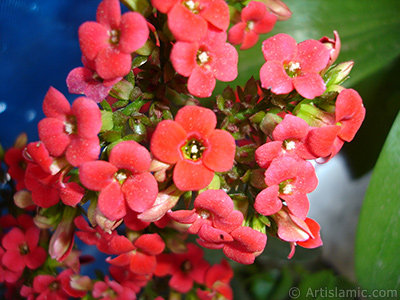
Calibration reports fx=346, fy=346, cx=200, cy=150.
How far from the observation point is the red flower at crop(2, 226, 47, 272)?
0.58m

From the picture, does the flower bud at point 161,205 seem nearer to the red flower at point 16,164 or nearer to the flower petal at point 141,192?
the flower petal at point 141,192

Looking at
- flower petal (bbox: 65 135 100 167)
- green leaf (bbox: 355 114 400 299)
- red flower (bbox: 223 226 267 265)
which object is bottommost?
green leaf (bbox: 355 114 400 299)

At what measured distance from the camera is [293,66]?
0.43m

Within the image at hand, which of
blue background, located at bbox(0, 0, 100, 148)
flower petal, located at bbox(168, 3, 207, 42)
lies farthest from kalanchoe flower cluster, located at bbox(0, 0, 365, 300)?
blue background, located at bbox(0, 0, 100, 148)

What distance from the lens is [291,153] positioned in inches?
15.7

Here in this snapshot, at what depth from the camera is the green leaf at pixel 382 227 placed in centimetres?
53

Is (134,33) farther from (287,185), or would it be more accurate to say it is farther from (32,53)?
A: (32,53)

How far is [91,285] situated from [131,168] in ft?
1.13

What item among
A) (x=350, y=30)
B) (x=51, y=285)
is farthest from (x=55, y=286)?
(x=350, y=30)

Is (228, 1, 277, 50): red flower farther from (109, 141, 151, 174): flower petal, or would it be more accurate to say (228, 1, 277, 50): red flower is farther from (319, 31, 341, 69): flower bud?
(109, 141, 151, 174): flower petal

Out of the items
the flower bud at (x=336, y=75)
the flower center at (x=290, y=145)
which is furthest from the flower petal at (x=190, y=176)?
the flower bud at (x=336, y=75)

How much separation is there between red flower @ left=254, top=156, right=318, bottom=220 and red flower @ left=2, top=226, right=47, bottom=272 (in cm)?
41

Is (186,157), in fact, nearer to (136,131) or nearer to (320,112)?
(136,131)

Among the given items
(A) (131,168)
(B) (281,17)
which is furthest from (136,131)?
(B) (281,17)
